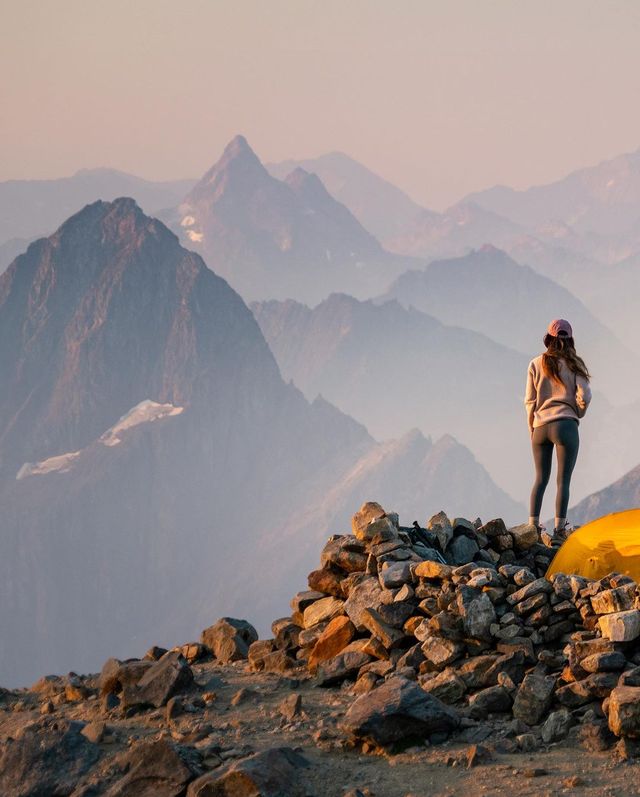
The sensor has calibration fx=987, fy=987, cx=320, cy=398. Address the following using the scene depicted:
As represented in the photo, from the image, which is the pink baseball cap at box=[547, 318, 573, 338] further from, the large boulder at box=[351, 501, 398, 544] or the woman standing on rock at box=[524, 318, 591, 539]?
the large boulder at box=[351, 501, 398, 544]

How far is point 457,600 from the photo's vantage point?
11.0 metres

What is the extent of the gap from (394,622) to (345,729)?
244 cm

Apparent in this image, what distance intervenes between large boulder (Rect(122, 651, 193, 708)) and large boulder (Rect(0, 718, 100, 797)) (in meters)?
1.19

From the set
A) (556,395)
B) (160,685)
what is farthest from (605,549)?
(160,685)

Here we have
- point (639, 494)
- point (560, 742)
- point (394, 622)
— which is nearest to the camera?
point (560, 742)

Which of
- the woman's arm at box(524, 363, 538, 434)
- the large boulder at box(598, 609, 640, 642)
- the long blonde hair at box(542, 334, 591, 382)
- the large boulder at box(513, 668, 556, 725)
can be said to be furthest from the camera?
the woman's arm at box(524, 363, 538, 434)

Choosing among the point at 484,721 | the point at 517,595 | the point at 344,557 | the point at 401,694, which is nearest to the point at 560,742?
the point at 484,721

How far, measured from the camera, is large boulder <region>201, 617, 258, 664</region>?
13297 millimetres

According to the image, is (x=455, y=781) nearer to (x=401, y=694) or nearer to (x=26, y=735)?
(x=401, y=694)

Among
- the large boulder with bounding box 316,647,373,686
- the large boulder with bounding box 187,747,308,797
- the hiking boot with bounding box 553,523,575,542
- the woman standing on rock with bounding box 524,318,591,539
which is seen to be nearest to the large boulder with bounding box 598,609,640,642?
the large boulder with bounding box 316,647,373,686

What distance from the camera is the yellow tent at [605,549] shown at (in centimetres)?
1207

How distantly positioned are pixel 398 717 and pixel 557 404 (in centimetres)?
753

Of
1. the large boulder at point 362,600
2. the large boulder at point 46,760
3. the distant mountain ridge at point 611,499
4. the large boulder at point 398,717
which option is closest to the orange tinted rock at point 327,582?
the large boulder at point 362,600

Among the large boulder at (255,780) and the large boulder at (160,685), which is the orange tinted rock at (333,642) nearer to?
the large boulder at (160,685)
